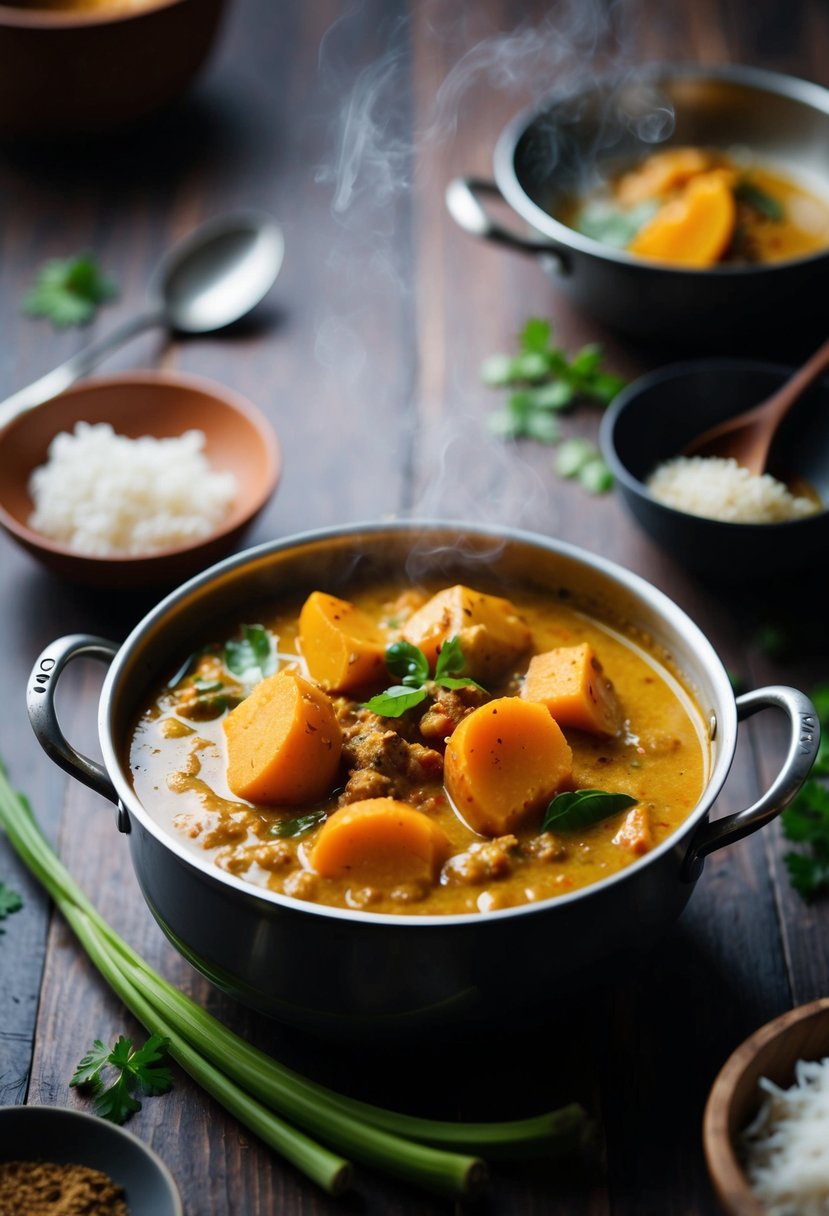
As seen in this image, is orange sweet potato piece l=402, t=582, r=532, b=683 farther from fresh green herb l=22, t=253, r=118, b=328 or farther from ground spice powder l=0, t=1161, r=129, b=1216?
fresh green herb l=22, t=253, r=118, b=328

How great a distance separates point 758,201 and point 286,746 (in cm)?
279

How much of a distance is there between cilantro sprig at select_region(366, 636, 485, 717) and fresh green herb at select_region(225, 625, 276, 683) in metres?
0.27

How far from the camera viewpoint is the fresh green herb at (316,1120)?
6.91ft

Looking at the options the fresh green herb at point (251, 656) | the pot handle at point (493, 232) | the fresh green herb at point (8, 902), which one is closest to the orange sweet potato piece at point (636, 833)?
the fresh green herb at point (251, 656)

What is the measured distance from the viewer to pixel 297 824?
7.86 ft

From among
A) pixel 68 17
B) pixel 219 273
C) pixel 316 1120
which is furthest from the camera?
pixel 68 17

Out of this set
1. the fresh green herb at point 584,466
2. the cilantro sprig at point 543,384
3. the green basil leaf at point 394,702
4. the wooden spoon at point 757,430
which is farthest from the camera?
the cilantro sprig at point 543,384

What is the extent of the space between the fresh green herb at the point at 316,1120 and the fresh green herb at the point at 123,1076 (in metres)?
0.03

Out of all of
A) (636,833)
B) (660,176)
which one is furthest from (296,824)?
(660,176)

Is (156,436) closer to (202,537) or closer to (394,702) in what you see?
(202,537)

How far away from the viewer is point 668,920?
2301 mm

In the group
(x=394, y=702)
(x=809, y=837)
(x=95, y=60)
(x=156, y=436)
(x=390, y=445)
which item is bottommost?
(x=809, y=837)

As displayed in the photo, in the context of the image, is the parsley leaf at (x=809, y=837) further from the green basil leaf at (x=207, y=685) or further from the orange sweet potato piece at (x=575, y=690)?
the green basil leaf at (x=207, y=685)

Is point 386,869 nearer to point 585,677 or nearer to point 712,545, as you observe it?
point 585,677
